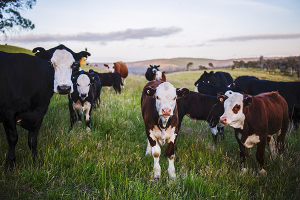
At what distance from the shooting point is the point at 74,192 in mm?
2953

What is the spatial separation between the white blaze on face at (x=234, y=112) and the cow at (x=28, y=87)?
3.00 meters

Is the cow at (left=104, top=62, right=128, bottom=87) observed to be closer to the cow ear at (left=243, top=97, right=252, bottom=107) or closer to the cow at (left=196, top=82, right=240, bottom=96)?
the cow at (left=196, top=82, right=240, bottom=96)

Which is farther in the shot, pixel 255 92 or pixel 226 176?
pixel 255 92

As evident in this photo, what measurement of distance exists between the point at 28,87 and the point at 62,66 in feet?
2.71

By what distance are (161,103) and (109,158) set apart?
62.8 inches

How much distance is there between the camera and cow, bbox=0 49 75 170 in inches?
146

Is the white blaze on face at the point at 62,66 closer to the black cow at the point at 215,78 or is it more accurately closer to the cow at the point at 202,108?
the cow at the point at 202,108

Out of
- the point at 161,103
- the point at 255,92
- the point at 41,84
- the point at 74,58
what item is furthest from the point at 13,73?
the point at 255,92

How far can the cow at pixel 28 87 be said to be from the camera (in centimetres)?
371

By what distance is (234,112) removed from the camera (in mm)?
3928

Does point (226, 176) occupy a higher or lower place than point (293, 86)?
lower

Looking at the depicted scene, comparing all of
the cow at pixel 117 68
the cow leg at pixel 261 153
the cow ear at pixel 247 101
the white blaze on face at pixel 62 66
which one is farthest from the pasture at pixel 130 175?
the cow at pixel 117 68

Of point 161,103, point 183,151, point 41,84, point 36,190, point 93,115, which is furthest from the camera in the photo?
point 93,115

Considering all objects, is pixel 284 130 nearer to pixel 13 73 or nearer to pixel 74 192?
pixel 74 192
